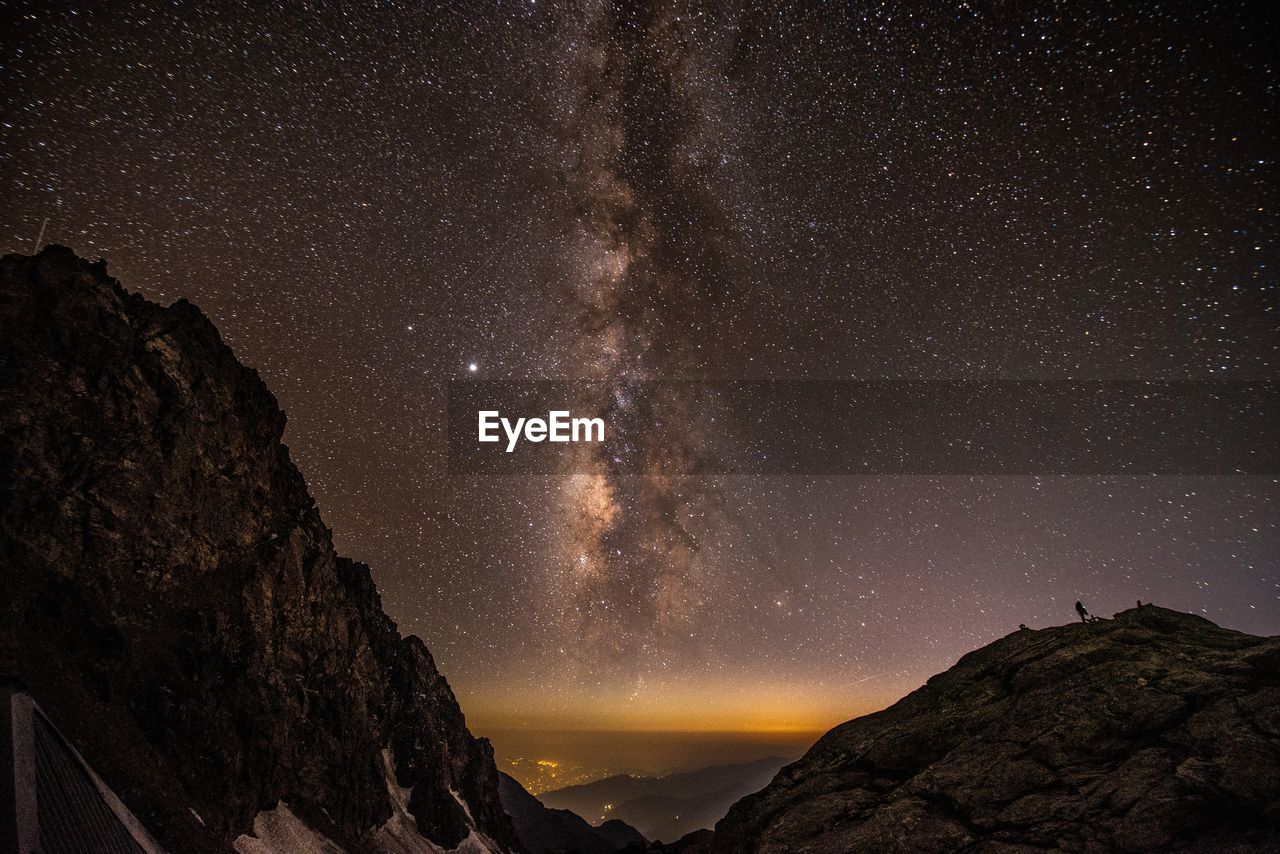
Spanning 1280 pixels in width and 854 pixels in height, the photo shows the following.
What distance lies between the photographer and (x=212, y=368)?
61281 mm

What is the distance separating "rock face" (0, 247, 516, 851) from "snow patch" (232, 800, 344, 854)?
681 mm

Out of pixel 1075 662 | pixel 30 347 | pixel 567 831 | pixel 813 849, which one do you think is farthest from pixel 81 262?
pixel 567 831

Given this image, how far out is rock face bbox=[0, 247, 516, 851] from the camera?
1671 inches

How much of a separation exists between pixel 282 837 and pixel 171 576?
27.9m

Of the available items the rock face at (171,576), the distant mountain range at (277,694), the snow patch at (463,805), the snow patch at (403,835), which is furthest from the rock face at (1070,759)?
the snow patch at (463,805)

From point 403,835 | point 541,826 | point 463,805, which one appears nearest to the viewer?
point 403,835

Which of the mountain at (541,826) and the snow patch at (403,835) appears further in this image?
the mountain at (541,826)

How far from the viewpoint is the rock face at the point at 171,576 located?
139 feet

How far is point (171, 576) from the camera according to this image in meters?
52.5

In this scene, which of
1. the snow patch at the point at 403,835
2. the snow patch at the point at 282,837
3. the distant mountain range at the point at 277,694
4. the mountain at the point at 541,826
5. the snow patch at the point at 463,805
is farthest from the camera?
the mountain at the point at 541,826

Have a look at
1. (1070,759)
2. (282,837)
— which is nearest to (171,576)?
(282,837)

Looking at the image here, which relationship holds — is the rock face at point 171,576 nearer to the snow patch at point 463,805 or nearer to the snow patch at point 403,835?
the snow patch at point 403,835

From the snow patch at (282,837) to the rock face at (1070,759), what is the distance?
158ft

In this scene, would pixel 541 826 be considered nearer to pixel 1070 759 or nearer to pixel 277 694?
pixel 277 694
